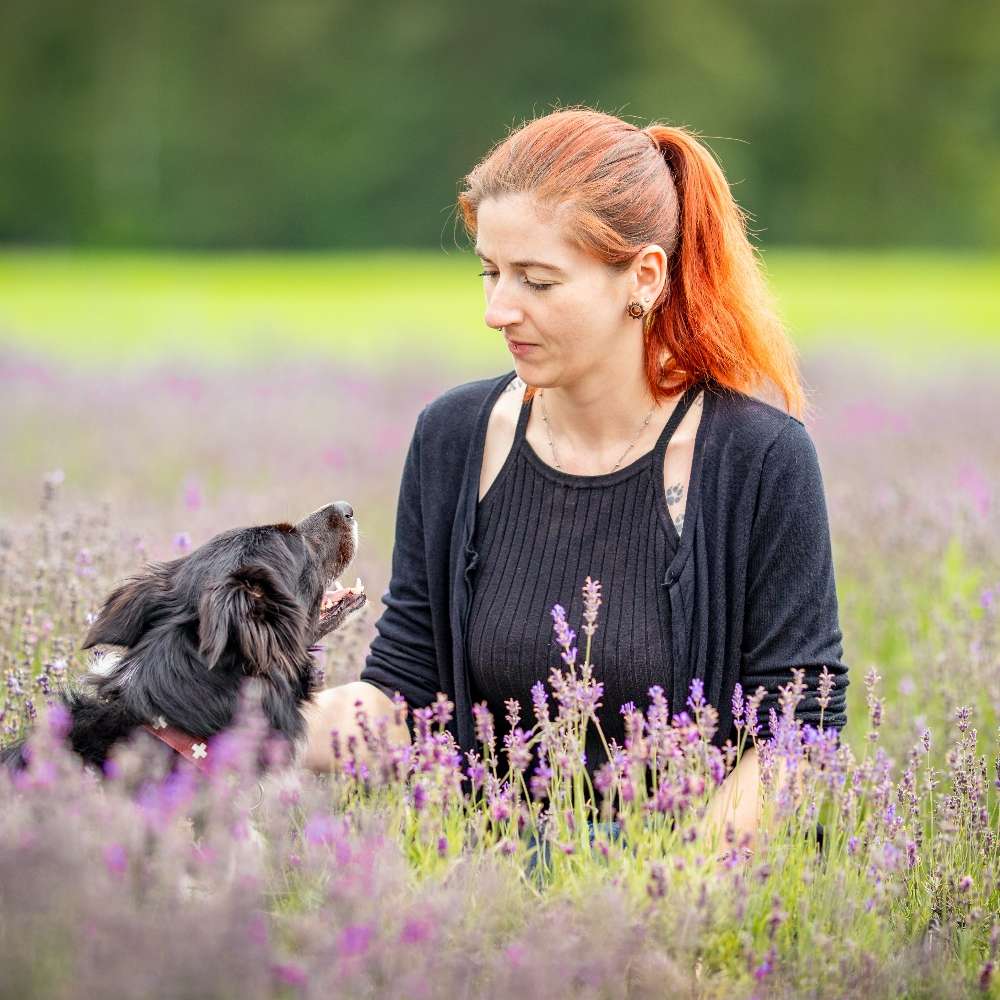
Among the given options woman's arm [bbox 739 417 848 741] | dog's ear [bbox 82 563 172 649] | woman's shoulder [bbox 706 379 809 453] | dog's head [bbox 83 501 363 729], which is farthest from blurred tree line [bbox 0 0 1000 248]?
dog's ear [bbox 82 563 172 649]

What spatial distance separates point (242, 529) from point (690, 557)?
4.06 ft

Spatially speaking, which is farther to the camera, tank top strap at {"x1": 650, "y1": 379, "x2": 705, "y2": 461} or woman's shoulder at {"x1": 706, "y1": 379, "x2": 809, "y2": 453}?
tank top strap at {"x1": 650, "y1": 379, "x2": 705, "y2": 461}

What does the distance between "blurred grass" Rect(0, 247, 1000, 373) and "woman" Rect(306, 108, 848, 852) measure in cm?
547

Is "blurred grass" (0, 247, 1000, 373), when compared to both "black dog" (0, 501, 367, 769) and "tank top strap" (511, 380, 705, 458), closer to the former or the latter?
"tank top strap" (511, 380, 705, 458)

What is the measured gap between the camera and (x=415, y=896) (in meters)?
2.68

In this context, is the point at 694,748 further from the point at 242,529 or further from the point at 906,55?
the point at 906,55

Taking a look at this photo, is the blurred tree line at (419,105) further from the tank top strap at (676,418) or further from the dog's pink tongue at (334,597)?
the dog's pink tongue at (334,597)

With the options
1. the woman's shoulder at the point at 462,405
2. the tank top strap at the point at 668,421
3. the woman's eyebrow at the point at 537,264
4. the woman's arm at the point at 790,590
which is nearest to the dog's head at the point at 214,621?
the woman's shoulder at the point at 462,405

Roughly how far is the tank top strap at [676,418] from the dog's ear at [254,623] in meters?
1.16

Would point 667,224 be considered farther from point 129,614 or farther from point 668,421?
point 129,614

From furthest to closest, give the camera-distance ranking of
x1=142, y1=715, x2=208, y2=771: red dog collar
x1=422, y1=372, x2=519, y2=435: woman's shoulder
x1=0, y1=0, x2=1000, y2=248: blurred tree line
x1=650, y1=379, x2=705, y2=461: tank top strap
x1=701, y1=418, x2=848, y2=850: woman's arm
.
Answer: x1=0, y1=0, x2=1000, y2=248: blurred tree line
x1=422, y1=372, x2=519, y2=435: woman's shoulder
x1=650, y1=379, x2=705, y2=461: tank top strap
x1=701, y1=418, x2=848, y2=850: woman's arm
x1=142, y1=715, x2=208, y2=771: red dog collar

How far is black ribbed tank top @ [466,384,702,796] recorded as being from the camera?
3.90 m

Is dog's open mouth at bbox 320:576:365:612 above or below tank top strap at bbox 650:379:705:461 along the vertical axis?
below

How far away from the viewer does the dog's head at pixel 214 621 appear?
3.29 metres
